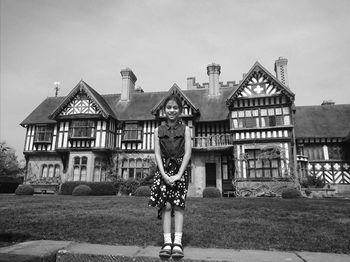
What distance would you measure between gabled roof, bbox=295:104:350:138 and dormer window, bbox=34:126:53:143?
889 inches

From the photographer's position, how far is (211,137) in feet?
73.6

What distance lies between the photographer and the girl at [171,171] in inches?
139

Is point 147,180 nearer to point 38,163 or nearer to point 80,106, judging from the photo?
point 80,106

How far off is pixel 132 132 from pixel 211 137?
7033 mm

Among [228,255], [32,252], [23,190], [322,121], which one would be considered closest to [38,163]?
[23,190]

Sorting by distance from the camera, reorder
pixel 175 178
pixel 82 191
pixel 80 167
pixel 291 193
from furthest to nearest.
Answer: pixel 80 167 < pixel 82 191 < pixel 291 193 < pixel 175 178

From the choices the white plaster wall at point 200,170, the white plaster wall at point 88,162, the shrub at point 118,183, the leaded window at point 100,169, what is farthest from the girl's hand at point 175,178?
the leaded window at point 100,169

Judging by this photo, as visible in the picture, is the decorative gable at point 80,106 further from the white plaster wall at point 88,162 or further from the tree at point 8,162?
the tree at point 8,162

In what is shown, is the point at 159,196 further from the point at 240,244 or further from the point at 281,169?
the point at 281,169

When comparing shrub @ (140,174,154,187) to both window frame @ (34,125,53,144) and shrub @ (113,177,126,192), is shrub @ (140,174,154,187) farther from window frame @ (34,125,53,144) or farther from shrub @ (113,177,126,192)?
window frame @ (34,125,53,144)

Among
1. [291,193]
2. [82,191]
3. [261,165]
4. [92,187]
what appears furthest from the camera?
[92,187]

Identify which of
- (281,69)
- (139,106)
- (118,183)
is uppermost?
(281,69)

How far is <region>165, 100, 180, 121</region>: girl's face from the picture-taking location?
3979 millimetres

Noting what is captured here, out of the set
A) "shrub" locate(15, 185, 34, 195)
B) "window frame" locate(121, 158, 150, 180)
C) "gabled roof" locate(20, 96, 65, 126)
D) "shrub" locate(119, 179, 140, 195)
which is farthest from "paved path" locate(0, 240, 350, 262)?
"gabled roof" locate(20, 96, 65, 126)
